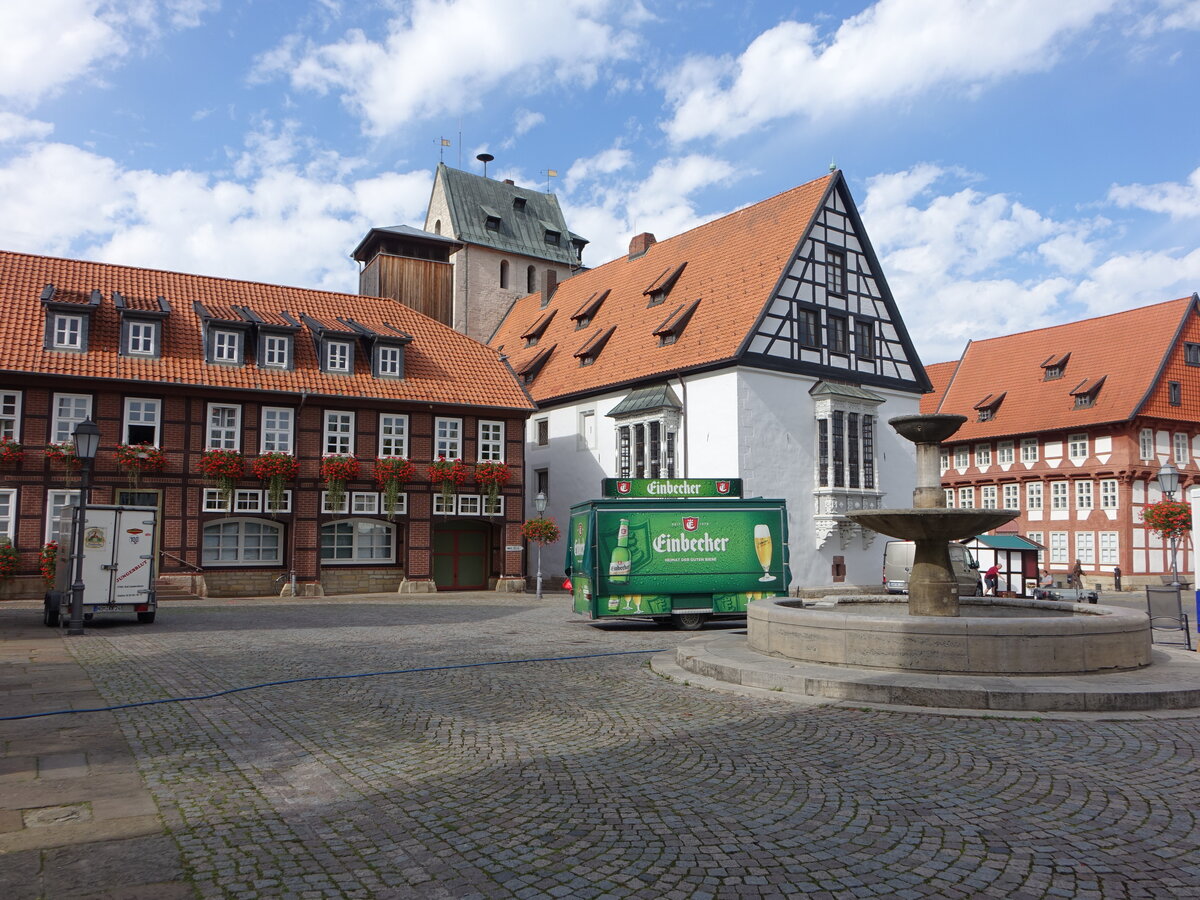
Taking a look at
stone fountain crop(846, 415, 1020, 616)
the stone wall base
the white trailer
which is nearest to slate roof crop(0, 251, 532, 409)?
the stone wall base

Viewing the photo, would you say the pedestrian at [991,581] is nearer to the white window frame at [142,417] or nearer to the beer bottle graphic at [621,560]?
the beer bottle graphic at [621,560]

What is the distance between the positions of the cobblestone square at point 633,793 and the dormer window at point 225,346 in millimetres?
19052

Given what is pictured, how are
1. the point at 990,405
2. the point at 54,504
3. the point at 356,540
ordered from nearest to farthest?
the point at 54,504 → the point at 356,540 → the point at 990,405

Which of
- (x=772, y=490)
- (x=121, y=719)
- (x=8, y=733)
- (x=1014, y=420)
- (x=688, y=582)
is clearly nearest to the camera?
(x=8, y=733)

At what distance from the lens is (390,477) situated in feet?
100

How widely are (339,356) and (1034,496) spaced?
110ft

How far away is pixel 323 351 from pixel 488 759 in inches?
998

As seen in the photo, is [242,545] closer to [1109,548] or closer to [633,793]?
[633,793]

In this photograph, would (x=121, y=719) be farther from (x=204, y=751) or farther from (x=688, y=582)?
(x=688, y=582)

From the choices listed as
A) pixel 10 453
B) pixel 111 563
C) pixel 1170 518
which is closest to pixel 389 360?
pixel 10 453

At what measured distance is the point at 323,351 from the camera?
30812 millimetres

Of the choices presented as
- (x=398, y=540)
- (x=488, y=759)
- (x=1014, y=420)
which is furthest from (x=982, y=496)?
(x=488, y=759)

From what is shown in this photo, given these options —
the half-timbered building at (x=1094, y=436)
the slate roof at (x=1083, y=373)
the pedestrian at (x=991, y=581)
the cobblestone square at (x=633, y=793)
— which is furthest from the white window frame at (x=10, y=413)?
the half-timbered building at (x=1094, y=436)

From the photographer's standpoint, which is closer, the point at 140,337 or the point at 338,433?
the point at 140,337
